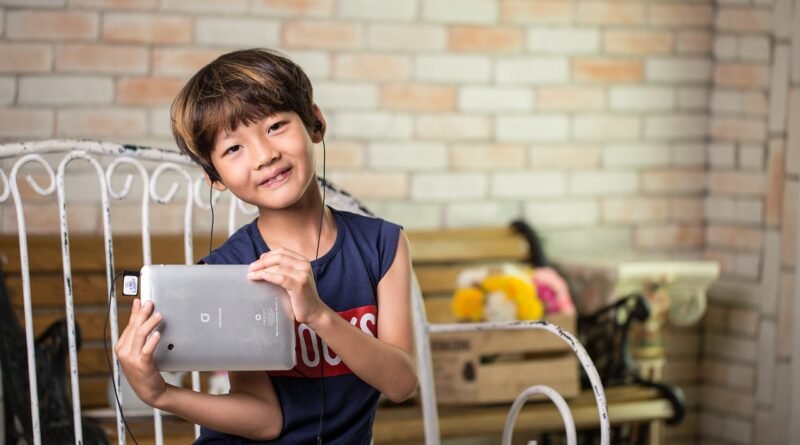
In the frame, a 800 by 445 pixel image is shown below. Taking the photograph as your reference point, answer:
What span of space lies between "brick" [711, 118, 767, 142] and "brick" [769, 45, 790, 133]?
2.1 inches

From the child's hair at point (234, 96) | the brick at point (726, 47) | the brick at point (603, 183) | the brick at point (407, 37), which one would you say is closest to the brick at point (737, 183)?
the brick at point (603, 183)

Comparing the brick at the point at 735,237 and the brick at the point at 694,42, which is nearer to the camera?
the brick at the point at 735,237

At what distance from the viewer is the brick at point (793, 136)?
324 centimetres

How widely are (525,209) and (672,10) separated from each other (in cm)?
85

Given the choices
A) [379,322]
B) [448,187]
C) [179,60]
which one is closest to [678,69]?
[448,187]

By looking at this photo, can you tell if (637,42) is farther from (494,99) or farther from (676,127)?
(494,99)

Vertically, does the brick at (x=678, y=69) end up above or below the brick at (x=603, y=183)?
above

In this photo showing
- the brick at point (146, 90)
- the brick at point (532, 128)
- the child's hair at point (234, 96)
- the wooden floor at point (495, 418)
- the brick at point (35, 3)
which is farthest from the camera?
the brick at point (532, 128)

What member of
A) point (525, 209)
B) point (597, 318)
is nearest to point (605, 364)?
point (597, 318)

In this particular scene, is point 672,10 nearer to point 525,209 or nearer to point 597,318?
point 525,209

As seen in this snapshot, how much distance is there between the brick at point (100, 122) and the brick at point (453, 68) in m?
0.85

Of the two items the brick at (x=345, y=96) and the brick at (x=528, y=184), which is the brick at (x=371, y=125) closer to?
the brick at (x=345, y=96)

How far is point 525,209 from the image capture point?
343cm

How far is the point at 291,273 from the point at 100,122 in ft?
5.85
